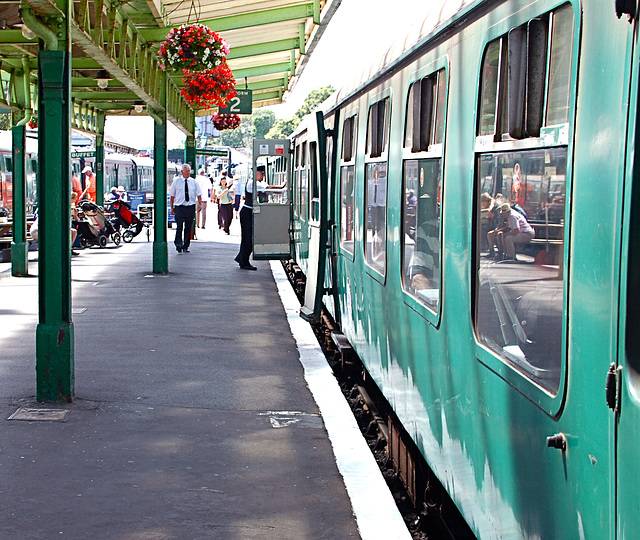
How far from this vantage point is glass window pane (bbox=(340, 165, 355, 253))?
7.49 meters

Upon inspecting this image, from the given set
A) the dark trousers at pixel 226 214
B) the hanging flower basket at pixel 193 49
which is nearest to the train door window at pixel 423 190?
the hanging flower basket at pixel 193 49

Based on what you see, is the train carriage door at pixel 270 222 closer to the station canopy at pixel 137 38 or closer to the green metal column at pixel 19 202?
the station canopy at pixel 137 38

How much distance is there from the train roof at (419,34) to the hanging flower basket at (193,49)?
16.1ft

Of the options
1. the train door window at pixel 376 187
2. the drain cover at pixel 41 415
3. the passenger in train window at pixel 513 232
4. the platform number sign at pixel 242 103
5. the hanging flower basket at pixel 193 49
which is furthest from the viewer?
the platform number sign at pixel 242 103

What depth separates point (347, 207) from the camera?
774 cm

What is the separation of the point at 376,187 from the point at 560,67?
3485mm

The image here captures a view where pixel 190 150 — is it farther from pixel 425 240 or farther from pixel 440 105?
pixel 440 105

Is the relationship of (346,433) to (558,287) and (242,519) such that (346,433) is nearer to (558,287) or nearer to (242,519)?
(242,519)

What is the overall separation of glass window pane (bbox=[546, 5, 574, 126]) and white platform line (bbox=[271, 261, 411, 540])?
2296 millimetres

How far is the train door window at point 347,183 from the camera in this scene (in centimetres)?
746

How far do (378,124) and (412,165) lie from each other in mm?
1284

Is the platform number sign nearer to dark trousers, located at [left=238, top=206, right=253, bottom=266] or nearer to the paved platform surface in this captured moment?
dark trousers, located at [left=238, top=206, right=253, bottom=266]

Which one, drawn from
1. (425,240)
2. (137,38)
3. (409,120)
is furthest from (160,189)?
(425,240)

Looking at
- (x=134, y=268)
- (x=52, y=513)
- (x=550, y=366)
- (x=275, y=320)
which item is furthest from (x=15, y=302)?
(x=550, y=366)
